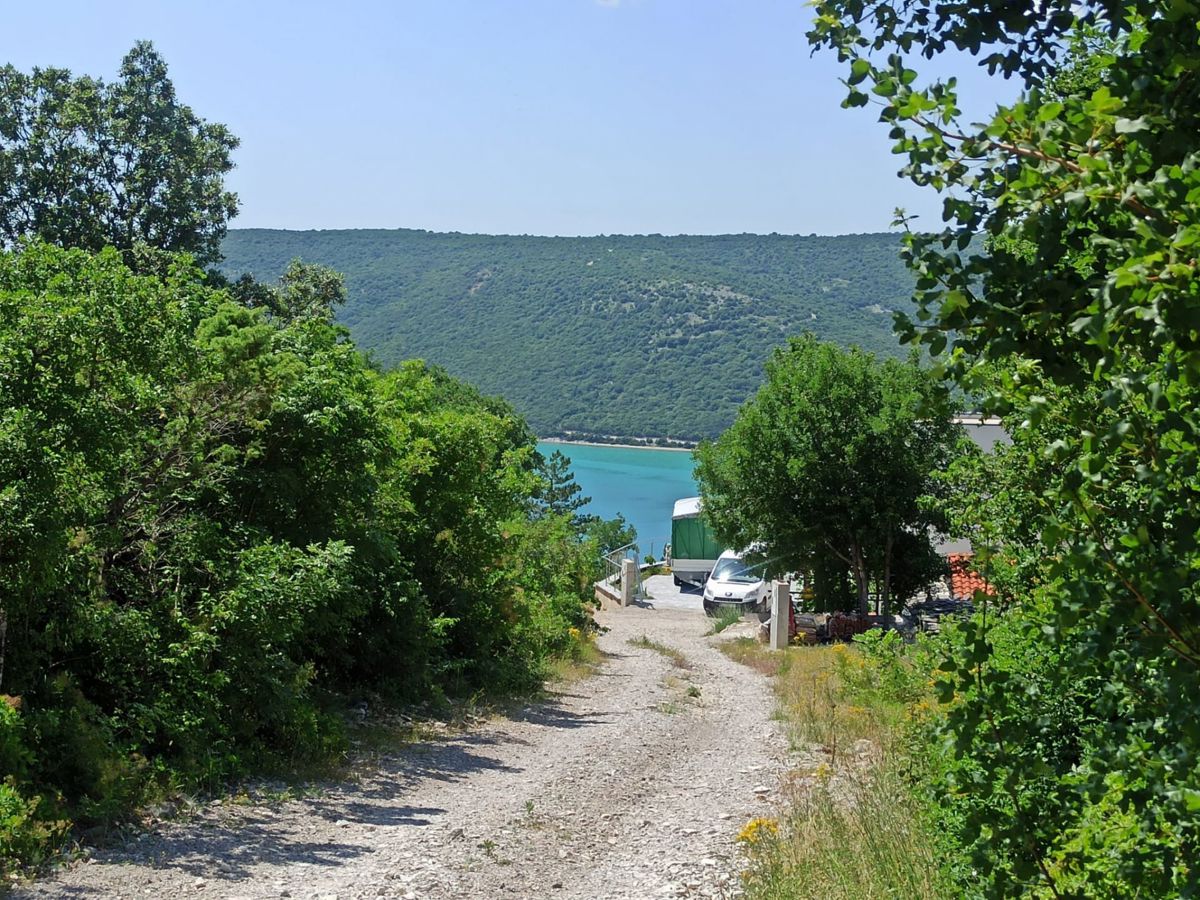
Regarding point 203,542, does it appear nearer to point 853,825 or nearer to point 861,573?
point 853,825

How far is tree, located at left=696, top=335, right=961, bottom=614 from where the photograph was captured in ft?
104

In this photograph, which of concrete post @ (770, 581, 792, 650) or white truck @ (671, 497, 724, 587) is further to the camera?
white truck @ (671, 497, 724, 587)

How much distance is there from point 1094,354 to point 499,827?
30.1ft

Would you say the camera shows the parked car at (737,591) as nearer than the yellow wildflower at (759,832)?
No

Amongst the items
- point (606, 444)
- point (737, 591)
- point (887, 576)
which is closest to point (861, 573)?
point (887, 576)

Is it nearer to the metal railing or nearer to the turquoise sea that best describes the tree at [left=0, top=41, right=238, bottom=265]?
the metal railing

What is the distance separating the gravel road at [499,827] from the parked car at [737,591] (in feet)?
68.2

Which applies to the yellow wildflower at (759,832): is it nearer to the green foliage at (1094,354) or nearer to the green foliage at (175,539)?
the green foliage at (175,539)

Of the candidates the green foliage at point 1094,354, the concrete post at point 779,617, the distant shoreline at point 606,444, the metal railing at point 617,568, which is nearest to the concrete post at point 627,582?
the metal railing at point 617,568

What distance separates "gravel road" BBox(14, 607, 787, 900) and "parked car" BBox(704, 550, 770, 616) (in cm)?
2079

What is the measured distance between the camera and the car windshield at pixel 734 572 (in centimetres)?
4012

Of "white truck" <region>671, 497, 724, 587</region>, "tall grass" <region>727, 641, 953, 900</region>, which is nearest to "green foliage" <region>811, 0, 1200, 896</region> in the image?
"tall grass" <region>727, 641, 953, 900</region>

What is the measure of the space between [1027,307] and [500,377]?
15524cm

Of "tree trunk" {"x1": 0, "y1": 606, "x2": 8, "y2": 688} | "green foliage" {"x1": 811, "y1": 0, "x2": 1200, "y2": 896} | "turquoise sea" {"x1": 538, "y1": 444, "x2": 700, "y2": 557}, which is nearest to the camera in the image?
"green foliage" {"x1": 811, "y1": 0, "x2": 1200, "y2": 896}
